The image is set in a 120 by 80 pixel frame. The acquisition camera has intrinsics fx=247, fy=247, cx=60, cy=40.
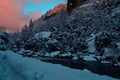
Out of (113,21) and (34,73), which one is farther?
(113,21)

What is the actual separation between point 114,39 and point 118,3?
54.5m

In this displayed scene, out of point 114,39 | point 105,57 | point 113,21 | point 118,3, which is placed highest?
point 118,3

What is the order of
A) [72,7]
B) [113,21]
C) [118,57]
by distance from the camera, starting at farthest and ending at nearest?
1. [72,7]
2. [113,21]
3. [118,57]

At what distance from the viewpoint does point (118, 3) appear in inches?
4656

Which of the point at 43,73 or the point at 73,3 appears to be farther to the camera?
the point at 73,3

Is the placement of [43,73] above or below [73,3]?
below

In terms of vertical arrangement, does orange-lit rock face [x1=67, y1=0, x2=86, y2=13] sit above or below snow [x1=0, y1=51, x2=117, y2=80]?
above

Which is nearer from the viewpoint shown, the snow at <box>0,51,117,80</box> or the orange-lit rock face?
the snow at <box>0,51,117,80</box>

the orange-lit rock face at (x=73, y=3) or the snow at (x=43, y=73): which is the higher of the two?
the orange-lit rock face at (x=73, y=3)

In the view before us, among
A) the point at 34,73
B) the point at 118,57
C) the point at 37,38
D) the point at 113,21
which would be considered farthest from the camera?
the point at 37,38

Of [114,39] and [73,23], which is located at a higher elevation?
[73,23]

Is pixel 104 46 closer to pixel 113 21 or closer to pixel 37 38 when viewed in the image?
pixel 113 21

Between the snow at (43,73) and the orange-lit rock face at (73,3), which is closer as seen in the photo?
the snow at (43,73)

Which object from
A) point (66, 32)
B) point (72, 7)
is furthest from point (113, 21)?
point (72, 7)
